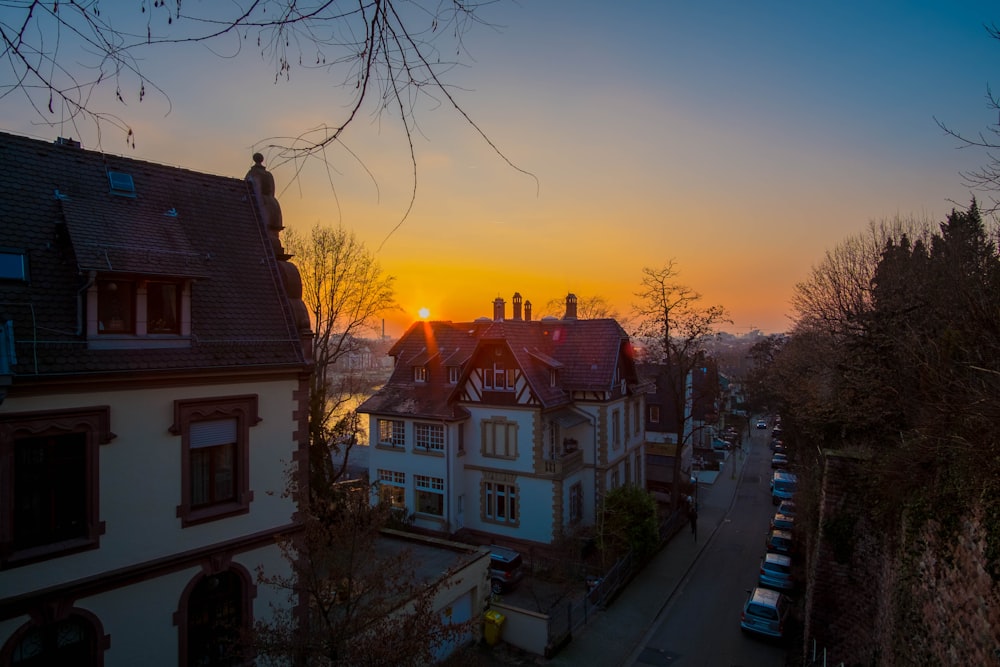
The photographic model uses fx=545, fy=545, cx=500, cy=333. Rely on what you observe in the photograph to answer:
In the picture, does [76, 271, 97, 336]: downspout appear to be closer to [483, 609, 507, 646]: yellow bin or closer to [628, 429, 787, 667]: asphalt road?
[483, 609, 507, 646]: yellow bin

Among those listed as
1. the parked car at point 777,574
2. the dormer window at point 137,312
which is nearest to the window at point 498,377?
the parked car at point 777,574

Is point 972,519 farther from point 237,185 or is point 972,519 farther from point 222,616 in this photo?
point 237,185

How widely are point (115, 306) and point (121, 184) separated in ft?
10.0

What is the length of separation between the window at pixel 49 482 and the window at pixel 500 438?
1798 centimetres

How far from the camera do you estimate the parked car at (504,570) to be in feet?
65.5

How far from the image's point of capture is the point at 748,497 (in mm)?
36344

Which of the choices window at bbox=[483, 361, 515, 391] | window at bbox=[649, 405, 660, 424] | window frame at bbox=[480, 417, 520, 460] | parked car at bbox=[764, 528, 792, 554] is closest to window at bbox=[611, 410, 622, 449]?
window frame at bbox=[480, 417, 520, 460]

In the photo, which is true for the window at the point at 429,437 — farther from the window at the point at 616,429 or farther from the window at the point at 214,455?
the window at the point at 214,455

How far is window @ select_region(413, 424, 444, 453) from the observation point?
25844 mm

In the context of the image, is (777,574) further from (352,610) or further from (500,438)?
(352,610)

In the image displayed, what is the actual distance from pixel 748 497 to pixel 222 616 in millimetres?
34700

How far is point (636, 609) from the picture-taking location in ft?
65.2

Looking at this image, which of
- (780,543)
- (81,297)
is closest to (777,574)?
(780,543)

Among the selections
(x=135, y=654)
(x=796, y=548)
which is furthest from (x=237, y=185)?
(x=796, y=548)
